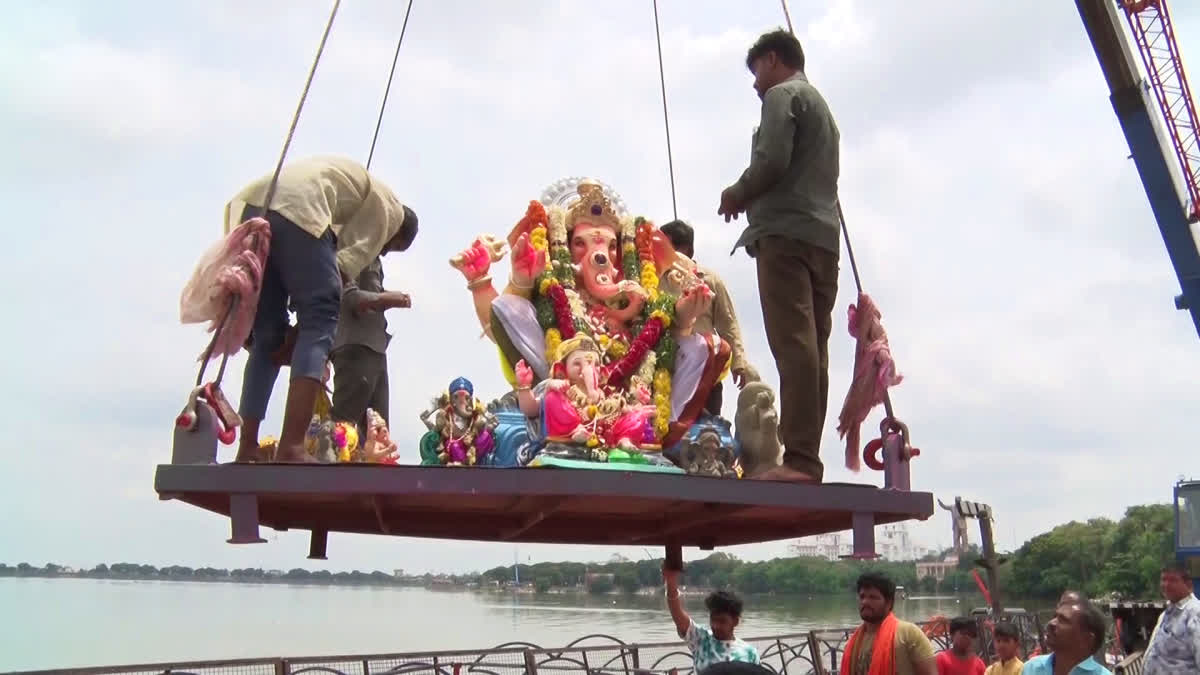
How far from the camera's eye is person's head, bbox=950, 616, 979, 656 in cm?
587

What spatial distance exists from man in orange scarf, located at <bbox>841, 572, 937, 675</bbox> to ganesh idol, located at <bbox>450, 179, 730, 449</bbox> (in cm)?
154

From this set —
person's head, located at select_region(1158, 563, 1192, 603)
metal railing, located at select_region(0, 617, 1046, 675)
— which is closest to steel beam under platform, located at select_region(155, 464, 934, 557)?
metal railing, located at select_region(0, 617, 1046, 675)

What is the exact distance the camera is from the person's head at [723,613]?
14.8 feet

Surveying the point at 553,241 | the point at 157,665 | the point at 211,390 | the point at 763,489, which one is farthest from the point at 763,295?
the point at 157,665

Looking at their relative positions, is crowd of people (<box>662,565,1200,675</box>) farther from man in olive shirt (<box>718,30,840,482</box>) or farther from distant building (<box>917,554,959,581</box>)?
distant building (<box>917,554,959,581</box>)

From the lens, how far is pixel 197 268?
4.52 metres

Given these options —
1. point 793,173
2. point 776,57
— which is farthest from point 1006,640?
point 776,57

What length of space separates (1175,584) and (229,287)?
185 inches

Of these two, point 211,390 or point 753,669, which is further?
point 211,390

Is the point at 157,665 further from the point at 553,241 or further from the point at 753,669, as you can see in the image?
the point at 753,669

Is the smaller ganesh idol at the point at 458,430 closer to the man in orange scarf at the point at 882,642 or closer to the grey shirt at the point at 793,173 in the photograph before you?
the grey shirt at the point at 793,173

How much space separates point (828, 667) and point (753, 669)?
8.38 meters

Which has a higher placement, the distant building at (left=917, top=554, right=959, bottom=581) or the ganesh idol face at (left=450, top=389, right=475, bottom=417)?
the distant building at (left=917, top=554, right=959, bottom=581)

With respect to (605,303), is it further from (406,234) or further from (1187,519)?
(1187,519)
